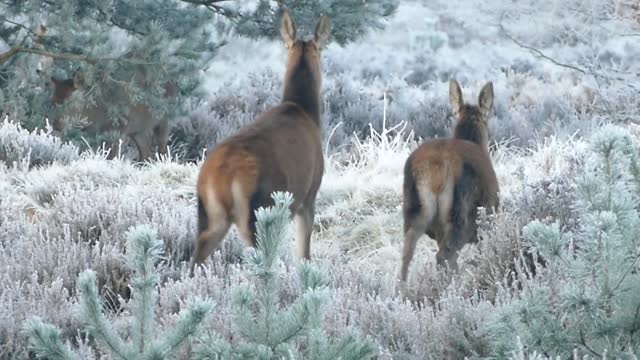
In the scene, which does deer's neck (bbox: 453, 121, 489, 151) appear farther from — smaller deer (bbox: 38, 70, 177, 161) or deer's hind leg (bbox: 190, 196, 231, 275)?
→ smaller deer (bbox: 38, 70, 177, 161)

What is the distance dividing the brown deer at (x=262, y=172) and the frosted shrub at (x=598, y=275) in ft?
8.38

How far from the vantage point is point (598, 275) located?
3221 mm

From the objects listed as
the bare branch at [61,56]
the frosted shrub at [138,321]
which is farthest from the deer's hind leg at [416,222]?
the frosted shrub at [138,321]

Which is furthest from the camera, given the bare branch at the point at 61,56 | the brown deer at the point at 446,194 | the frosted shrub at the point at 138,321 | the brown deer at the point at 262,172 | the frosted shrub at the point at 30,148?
the frosted shrub at the point at 30,148

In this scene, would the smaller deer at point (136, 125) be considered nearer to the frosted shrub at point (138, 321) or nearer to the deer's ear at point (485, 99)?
the deer's ear at point (485, 99)

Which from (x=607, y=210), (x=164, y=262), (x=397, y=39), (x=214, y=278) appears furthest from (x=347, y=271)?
(x=397, y=39)

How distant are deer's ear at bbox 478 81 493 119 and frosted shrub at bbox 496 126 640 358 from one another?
13.3ft

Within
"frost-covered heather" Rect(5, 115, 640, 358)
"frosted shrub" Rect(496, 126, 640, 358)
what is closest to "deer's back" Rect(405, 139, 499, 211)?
"frost-covered heather" Rect(5, 115, 640, 358)

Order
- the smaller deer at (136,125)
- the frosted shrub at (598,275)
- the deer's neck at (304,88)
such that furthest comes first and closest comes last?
1. the smaller deer at (136,125)
2. the deer's neck at (304,88)
3. the frosted shrub at (598,275)

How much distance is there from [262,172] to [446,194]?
4.16 ft

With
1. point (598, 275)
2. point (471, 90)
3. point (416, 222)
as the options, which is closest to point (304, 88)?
point (416, 222)

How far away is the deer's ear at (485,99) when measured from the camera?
752 centimetres

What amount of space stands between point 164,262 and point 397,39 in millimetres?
38607

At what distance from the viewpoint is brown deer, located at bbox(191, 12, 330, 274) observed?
5.79m
